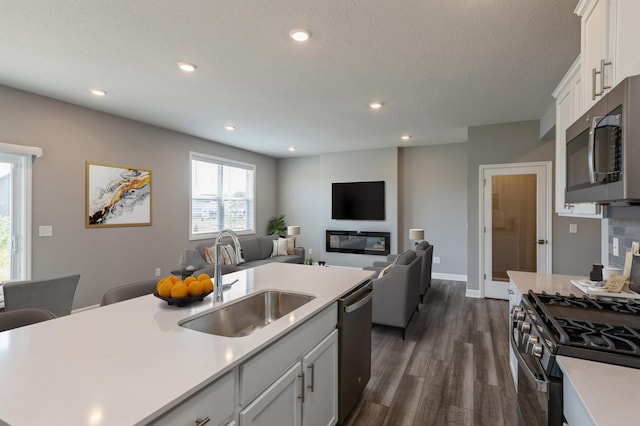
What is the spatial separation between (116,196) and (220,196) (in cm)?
211

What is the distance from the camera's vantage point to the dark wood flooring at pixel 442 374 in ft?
7.16

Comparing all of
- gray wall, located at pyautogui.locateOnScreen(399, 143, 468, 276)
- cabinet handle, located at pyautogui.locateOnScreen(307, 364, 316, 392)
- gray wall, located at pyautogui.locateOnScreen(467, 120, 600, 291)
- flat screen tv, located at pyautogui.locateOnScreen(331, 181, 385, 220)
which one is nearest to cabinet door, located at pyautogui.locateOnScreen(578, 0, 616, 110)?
cabinet handle, located at pyautogui.locateOnScreen(307, 364, 316, 392)

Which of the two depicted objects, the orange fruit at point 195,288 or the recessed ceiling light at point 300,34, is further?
the recessed ceiling light at point 300,34

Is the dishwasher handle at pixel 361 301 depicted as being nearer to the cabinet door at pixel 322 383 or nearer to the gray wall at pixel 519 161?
the cabinet door at pixel 322 383

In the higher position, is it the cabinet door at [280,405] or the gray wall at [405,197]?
the gray wall at [405,197]

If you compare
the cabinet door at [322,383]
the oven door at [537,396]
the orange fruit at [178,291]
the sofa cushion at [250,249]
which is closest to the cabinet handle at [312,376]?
the cabinet door at [322,383]

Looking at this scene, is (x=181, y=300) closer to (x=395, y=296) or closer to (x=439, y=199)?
(x=395, y=296)

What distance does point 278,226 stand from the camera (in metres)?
7.70

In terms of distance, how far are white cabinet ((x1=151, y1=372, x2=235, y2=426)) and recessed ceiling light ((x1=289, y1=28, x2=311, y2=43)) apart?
2.32 m

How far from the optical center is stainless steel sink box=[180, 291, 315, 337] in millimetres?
1575

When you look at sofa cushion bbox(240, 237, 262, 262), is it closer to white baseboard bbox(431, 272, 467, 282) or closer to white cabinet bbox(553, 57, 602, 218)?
white baseboard bbox(431, 272, 467, 282)

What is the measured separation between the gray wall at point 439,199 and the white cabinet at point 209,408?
6.07 m

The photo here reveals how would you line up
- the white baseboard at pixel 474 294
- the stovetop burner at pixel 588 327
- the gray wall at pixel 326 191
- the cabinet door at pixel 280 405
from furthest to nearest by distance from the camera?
the gray wall at pixel 326 191
the white baseboard at pixel 474 294
the cabinet door at pixel 280 405
the stovetop burner at pixel 588 327

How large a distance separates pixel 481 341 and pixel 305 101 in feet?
11.1
